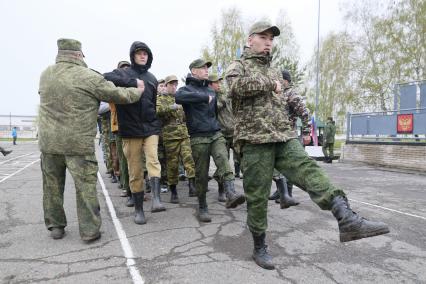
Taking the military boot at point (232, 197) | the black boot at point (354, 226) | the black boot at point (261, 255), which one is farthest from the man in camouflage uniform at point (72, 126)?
the black boot at point (354, 226)

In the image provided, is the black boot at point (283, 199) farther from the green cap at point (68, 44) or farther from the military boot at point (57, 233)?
the green cap at point (68, 44)

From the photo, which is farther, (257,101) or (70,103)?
(70,103)

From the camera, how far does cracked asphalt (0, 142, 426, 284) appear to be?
2.87m

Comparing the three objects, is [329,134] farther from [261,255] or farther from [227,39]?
[227,39]

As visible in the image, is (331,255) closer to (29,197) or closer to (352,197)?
(352,197)

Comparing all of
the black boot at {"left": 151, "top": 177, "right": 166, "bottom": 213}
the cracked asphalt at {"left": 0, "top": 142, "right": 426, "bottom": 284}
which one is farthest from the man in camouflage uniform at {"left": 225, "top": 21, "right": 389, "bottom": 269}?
the black boot at {"left": 151, "top": 177, "right": 166, "bottom": 213}

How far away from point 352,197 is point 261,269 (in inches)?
158

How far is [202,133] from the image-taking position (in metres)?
4.53

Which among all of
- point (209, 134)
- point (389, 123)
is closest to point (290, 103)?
point (209, 134)

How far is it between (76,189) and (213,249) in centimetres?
154

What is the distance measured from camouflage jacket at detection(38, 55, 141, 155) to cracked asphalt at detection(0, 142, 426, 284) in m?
0.99

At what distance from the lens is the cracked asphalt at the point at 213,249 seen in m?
2.87

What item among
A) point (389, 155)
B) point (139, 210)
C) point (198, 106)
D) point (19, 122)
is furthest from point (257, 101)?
point (19, 122)

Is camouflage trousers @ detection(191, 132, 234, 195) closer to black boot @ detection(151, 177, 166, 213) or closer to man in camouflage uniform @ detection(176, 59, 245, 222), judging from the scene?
man in camouflage uniform @ detection(176, 59, 245, 222)
